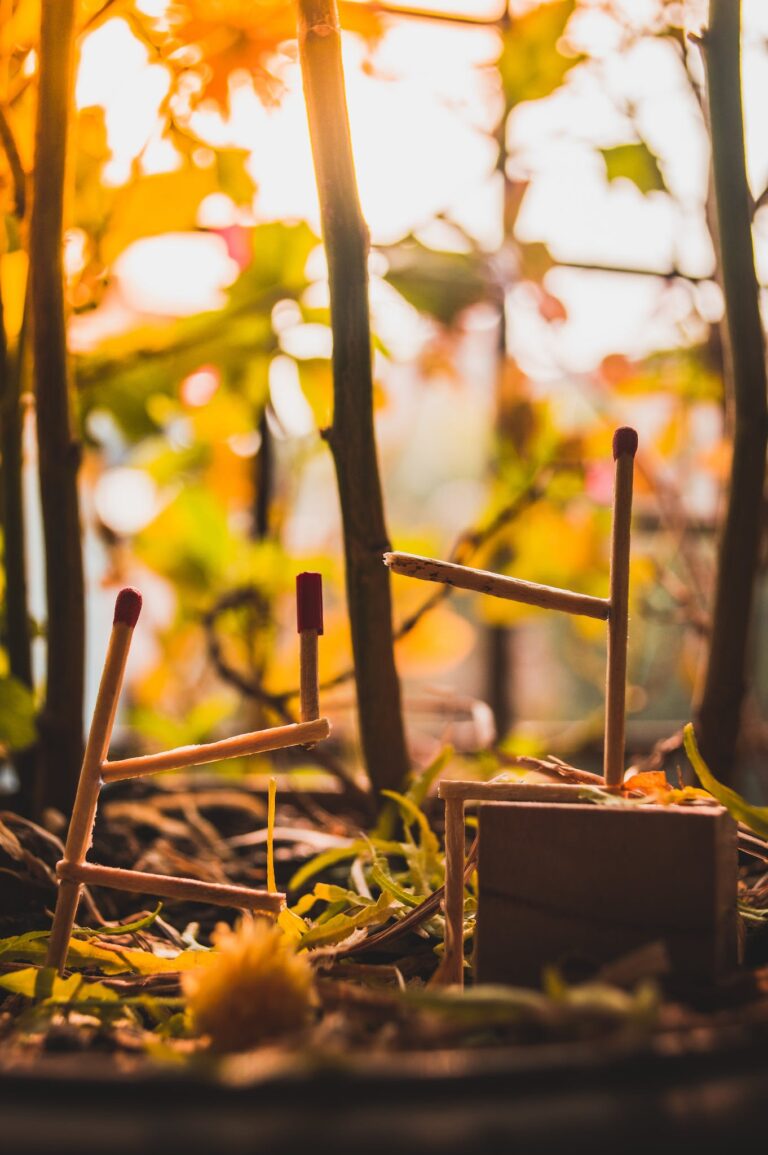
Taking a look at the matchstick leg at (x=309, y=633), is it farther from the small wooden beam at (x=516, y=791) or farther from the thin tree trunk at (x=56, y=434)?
the thin tree trunk at (x=56, y=434)

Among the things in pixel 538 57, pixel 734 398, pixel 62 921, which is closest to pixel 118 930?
pixel 62 921

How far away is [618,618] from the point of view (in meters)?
0.36

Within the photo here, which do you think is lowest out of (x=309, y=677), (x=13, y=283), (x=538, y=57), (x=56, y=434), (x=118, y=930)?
(x=118, y=930)

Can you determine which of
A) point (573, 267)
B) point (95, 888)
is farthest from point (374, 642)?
point (573, 267)

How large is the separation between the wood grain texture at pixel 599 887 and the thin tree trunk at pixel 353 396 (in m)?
0.21

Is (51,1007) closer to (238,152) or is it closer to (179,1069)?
(179,1069)

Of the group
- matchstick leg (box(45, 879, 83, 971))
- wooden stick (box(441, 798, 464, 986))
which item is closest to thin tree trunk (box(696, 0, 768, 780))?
wooden stick (box(441, 798, 464, 986))

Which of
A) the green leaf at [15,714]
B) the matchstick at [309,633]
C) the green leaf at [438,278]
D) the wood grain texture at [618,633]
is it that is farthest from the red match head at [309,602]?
the green leaf at [438,278]

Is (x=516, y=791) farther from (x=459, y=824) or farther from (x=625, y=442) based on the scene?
(x=625, y=442)

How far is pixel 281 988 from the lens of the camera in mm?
295

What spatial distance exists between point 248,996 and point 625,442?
0.74 feet

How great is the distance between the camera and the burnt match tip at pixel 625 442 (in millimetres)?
362

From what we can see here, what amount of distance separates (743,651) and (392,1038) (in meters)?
0.38

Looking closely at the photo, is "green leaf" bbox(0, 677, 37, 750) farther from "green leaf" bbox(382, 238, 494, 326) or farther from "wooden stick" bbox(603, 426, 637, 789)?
"green leaf" bbox(382, 238, 494, 326)
